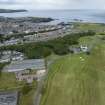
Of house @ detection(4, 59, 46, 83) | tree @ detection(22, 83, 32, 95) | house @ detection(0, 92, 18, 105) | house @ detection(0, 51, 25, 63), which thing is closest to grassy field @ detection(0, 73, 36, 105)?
tree @ detection(22, 83, 32, 95)

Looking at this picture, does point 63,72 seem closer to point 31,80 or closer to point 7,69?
point 31,80

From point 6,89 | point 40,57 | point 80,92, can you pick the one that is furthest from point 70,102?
point 40,57

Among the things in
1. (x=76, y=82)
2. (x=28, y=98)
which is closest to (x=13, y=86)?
(x=28, y=98)

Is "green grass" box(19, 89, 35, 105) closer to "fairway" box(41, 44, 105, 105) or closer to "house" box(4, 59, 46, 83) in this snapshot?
"fairway" box(41, 44, 105, 105)

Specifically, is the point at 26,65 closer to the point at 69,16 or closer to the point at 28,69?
the point at 28,69

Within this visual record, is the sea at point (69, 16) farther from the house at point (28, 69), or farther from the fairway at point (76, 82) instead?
the fairway at point (76, 82)
